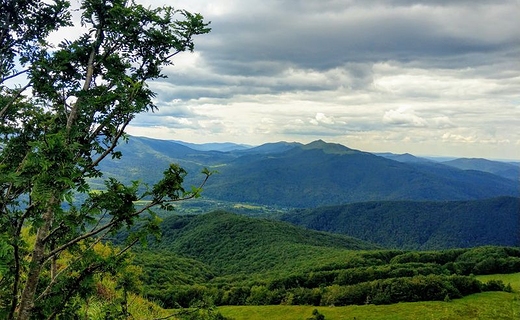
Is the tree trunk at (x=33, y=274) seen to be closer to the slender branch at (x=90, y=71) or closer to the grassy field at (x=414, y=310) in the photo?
the slender branch at (x=90, y=71)

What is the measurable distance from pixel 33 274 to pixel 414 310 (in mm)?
70354

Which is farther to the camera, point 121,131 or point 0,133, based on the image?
point 0,133

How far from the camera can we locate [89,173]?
7.88 m

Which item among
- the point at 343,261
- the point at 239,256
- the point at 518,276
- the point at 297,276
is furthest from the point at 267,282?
the point at 239,256

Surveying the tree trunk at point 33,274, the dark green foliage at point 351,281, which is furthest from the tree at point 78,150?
the dark green foliage at point 351,281

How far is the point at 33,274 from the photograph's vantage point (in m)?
6.97

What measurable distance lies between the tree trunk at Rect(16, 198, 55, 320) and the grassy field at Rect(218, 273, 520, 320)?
66210 millimetres

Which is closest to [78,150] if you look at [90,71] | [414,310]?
[90,71]

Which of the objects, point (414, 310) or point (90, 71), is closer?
point (90, 71)

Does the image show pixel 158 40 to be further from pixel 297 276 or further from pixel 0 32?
pixel 297 276

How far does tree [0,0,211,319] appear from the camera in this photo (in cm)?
677

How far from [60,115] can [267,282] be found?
96.7 meters

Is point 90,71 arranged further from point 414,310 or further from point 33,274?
point 414,310

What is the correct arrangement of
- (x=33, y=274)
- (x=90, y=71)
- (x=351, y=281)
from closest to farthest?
(x=33, y=274) < (x=90, y=71) < (x=351, y=281)
